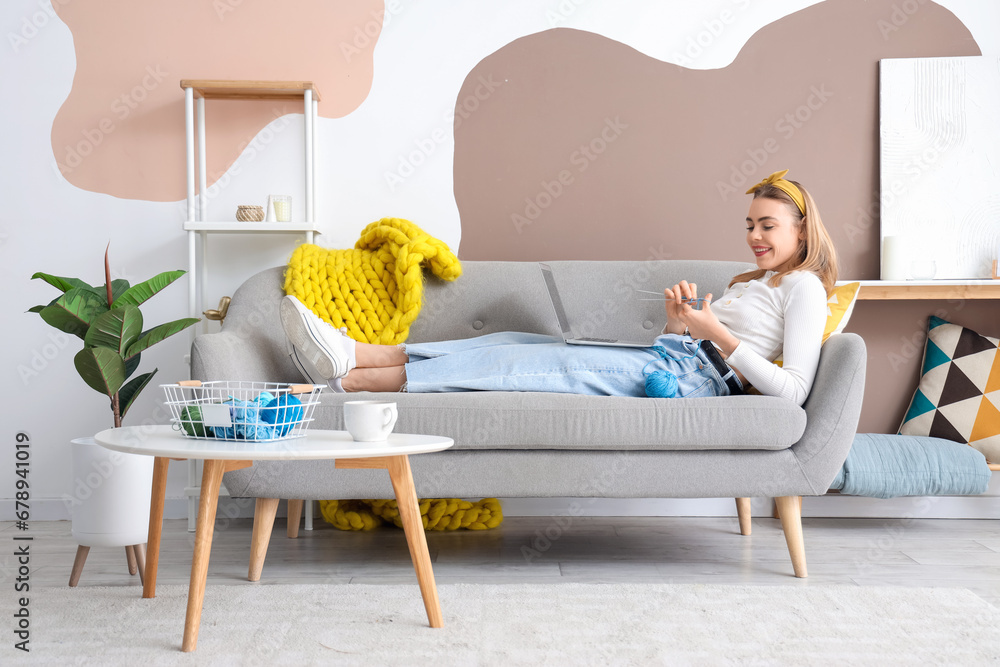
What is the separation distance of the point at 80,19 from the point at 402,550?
6.43 ft

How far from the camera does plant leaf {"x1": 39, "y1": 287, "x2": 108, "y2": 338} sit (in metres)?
1.64

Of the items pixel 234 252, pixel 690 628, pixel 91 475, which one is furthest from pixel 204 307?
pixel 690 628

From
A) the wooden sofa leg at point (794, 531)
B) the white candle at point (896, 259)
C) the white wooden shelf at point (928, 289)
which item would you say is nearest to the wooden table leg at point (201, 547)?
the wooden sofa leg at point (794, 531)

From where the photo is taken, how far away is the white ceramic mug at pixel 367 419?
1.21 m

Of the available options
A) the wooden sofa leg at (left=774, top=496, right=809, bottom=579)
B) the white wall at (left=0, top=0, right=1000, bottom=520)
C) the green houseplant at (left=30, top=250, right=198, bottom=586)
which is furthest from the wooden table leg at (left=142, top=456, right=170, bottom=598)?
the wooden sofa leg at (left=774, top=496, right=809, bottom=579)

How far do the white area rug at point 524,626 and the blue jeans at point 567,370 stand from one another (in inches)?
17.6

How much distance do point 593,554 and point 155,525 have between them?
40.5 inches

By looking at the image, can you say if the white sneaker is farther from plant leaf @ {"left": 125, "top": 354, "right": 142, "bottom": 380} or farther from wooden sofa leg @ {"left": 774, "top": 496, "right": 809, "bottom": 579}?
wooden sofa leg @ {"left": 774, "top": 496, "right": 809, "bottom": 579}

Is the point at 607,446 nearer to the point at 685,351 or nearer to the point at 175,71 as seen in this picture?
the point at 685,351

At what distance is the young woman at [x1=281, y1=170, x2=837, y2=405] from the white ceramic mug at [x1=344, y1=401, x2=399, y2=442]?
521 mm

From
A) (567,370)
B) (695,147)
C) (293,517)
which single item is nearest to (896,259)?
(695,147)

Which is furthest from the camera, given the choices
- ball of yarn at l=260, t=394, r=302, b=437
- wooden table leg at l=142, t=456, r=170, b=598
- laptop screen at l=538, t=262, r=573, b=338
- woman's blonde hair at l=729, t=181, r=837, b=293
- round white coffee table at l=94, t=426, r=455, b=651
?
laptop screen at l=538, t=262, r=573, b=338

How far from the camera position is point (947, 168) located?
2.42 meters

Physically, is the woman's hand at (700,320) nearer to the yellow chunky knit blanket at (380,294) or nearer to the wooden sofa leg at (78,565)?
the yellow chunky knit blanket at (380,294)
